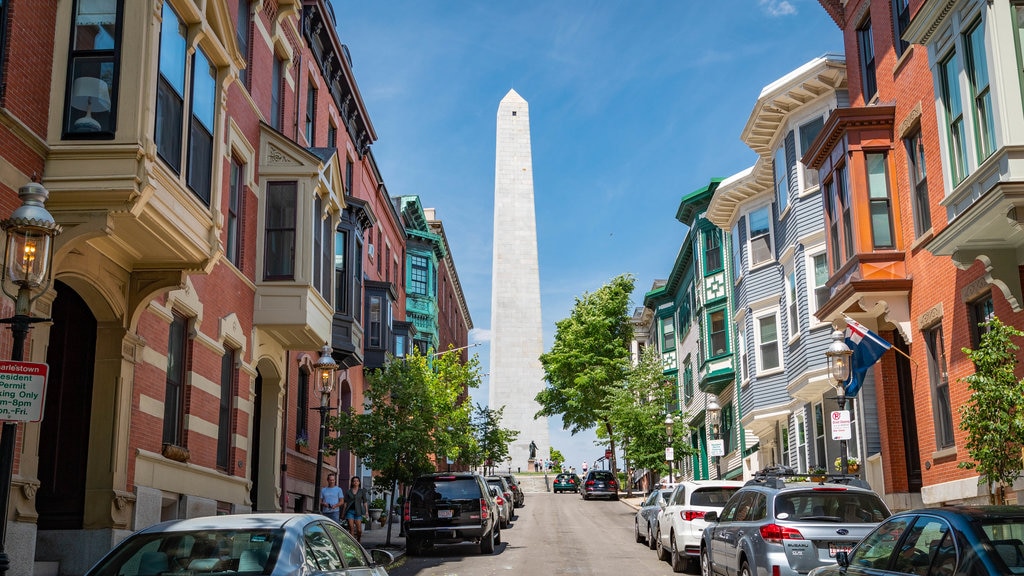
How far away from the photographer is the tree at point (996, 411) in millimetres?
12695

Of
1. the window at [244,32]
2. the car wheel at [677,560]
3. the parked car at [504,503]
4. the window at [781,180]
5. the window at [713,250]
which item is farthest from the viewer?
the window at [713,250]

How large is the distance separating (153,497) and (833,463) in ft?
58.8

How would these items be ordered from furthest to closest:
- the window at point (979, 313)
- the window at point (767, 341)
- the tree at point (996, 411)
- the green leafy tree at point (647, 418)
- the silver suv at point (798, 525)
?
the green leafy tree at point (647, 418) → the window at point (767, 341) → the window at point (979, 313) → the tree at point (996, 411) → the silver suv at point (798, 525)

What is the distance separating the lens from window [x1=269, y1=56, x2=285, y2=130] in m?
25.1

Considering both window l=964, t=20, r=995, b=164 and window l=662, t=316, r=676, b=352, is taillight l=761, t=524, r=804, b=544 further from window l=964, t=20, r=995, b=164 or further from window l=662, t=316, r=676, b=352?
window l=662, t=316, r=676, b=352

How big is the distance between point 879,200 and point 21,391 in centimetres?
1693

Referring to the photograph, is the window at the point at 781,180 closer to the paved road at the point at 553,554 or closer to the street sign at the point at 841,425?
the paved road at the point at 553,554

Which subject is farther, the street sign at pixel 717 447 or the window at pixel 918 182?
→ the street sign at pixel 717 447

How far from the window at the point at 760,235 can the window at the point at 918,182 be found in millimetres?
14941

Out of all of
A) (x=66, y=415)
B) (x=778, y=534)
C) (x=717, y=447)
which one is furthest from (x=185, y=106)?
(x=717, y=447)

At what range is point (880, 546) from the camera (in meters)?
8.76

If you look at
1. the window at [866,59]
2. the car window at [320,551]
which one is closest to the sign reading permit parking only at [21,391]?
the car window at [320,551]

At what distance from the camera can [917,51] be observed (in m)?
19.2

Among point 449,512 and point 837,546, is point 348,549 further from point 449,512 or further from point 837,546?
point 449,512
